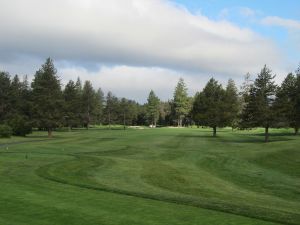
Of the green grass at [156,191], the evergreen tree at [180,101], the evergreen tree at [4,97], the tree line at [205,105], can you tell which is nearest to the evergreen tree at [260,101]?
the tree line at [205,105]

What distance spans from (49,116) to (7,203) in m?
69.4

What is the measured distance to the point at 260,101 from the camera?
63.4m

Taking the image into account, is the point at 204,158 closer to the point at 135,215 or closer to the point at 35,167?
the point at 35,167

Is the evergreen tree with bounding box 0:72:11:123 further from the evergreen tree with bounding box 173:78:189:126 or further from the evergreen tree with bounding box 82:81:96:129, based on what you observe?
→ the evergreen tree with bounding box 173:78:189:126

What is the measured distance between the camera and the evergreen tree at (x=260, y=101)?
63178 millimetres

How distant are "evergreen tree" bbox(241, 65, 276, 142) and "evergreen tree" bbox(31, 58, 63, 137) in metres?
34.7

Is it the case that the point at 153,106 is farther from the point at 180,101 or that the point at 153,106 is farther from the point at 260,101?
the point at 260,101

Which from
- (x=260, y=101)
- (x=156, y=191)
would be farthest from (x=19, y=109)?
(x=156, y=191)

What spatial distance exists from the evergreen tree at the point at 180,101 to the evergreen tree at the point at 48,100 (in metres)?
89.2

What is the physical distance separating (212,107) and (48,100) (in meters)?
30.1

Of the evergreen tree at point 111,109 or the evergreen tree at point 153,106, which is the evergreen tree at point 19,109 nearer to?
the evergreen tree at point 111,109

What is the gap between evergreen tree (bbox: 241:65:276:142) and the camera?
207 ft

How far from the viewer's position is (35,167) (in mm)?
24312

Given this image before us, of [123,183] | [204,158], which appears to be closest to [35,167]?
[123,183]
